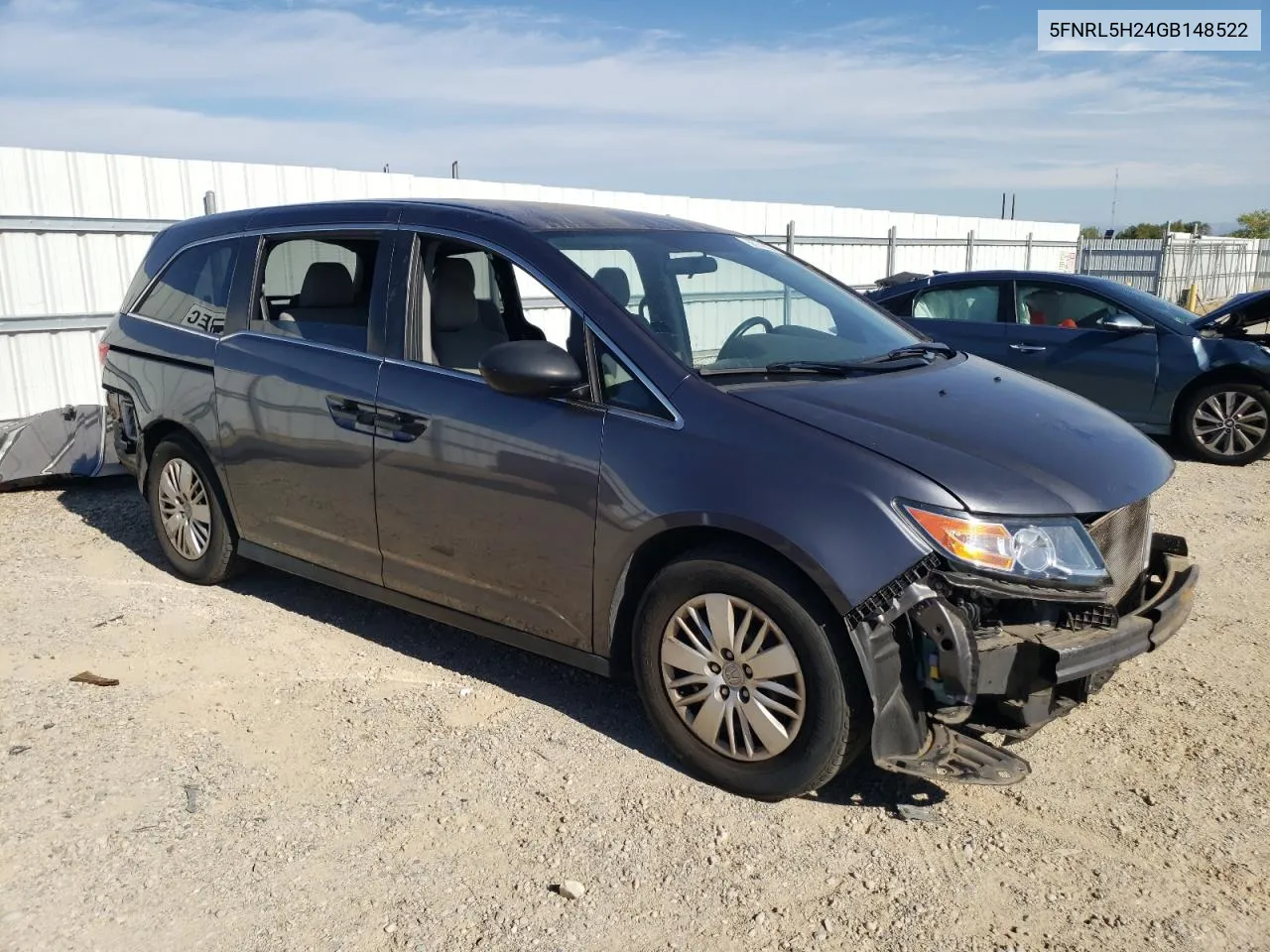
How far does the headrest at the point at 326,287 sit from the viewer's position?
15.2 feet

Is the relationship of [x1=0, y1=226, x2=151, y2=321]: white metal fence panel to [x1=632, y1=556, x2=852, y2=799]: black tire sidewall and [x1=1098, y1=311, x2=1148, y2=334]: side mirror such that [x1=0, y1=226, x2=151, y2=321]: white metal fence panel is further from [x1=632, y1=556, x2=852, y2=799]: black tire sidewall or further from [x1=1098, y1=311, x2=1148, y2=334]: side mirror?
[x1=1098, y1=311, x2=1148, y2=334]: side mirror

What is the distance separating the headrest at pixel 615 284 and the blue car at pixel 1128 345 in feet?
18.4

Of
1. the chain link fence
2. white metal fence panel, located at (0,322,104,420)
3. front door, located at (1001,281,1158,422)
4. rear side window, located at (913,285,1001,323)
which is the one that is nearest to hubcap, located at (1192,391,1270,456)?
front door, located at (1001,281,1158,422)

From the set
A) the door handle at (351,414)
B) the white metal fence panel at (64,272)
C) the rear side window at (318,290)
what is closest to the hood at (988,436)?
the door handle at (351,414)

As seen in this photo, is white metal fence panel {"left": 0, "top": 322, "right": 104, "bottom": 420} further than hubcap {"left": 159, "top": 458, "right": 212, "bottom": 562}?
Yes

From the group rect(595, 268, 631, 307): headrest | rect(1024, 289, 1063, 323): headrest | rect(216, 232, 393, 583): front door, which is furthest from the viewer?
rect(1024, 289, 1063, 323): headrest

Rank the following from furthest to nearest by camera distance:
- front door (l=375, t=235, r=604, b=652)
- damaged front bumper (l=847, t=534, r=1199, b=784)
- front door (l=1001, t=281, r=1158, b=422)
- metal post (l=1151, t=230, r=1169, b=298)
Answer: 1. metal post (l=1151, t=230, r=1169, b=298)
2. front door (l=1001, t=281, r=1158, b=422)
3. front door (l=375, t=235, r=604, b=652)
4. damaged front bumper (l=847, t=534, r=1199, b=784)

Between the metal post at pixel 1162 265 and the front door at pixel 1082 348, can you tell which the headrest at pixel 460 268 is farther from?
the metal post at pixel 1162 265

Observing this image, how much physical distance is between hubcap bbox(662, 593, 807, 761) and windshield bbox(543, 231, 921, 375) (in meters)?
0.86

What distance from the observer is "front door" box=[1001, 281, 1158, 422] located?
904 cm

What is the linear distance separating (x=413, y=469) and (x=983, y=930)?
248cm

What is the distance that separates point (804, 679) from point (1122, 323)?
723cm

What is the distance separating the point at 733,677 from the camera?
338 centimetres

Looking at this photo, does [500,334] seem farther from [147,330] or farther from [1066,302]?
[1066,302]
